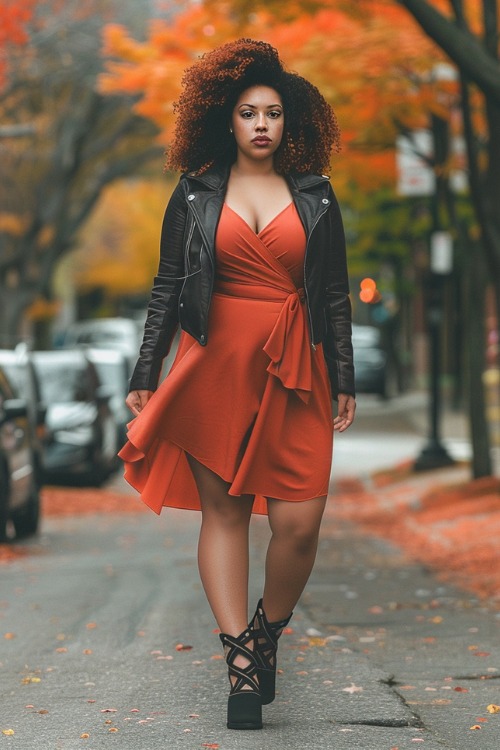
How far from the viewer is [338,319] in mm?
5238

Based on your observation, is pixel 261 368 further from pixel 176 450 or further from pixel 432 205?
pixel 432 205

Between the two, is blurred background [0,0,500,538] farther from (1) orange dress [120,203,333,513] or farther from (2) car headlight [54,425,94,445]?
(1) orange dress [120,203,333,513]

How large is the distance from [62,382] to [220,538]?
52.8 feet

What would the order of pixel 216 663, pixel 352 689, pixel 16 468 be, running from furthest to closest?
pixel 16 468
pixel 216 663
pixel 352 689

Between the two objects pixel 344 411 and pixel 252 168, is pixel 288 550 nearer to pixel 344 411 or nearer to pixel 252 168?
pixel 344 411

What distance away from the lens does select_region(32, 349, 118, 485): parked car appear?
19.8 meters

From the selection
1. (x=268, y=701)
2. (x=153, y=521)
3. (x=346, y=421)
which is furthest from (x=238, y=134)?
(x=153, y=521)

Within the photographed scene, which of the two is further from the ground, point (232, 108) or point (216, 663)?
point (232, 108)

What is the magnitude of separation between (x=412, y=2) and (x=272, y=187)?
5.20 meters

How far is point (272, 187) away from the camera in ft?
17.0

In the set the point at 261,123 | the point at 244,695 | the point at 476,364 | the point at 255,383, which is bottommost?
the point at 244,695

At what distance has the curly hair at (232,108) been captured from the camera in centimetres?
525

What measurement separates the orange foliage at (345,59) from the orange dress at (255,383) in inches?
342

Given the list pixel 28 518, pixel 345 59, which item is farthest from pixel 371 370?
pixel 28 518
